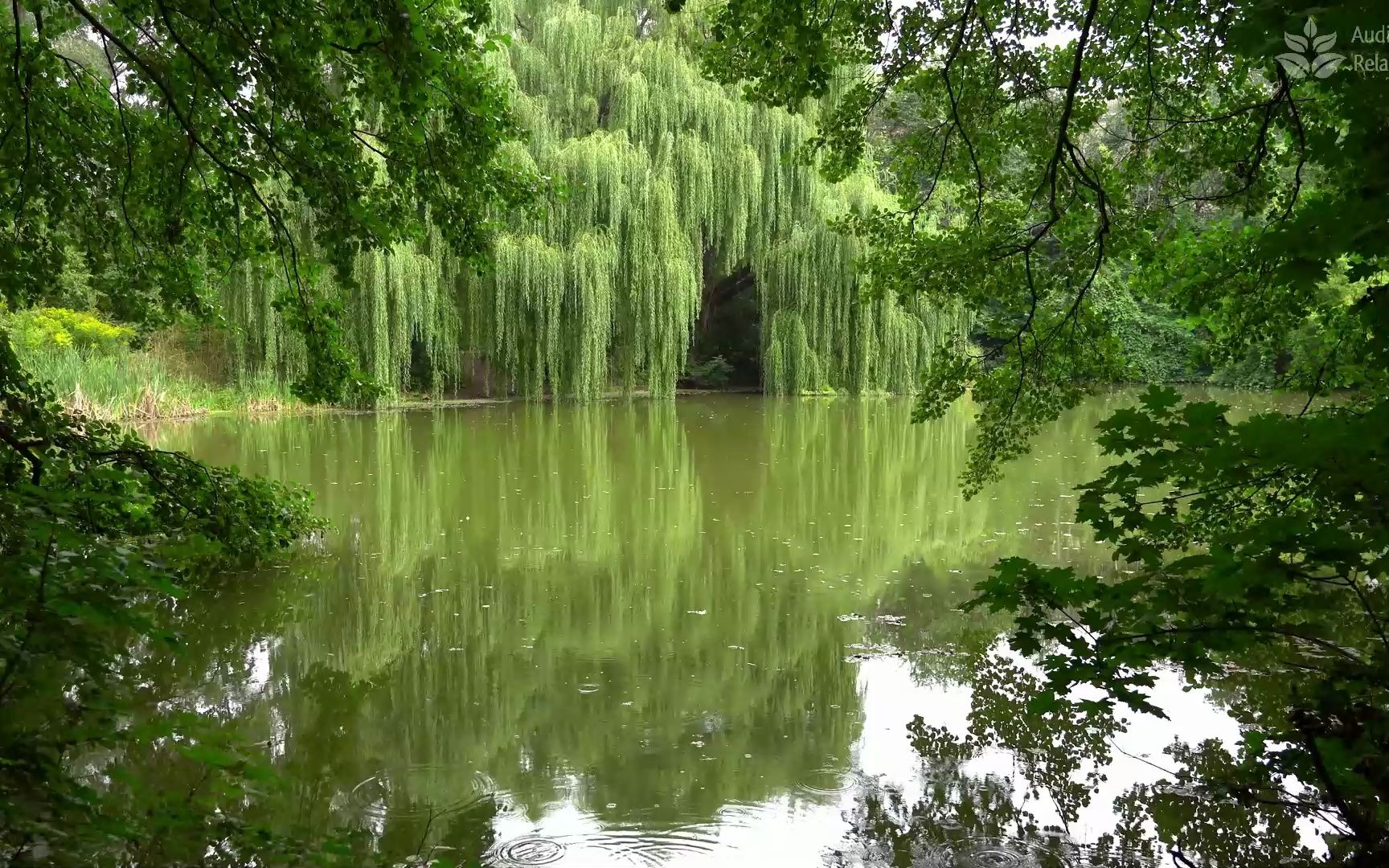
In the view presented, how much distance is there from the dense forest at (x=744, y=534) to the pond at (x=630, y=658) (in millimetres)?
32

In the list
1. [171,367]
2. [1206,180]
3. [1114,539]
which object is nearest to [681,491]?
[1114,539]

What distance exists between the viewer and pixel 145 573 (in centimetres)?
196

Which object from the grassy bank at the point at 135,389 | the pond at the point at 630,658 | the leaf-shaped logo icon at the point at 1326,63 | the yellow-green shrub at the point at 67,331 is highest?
the leaf-shaped logo icon at the point at 1326,63

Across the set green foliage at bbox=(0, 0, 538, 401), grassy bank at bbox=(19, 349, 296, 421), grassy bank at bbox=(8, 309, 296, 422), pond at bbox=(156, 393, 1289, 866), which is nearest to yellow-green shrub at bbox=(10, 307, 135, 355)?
grassy bank at bbox=(8, 309, 296, 422)

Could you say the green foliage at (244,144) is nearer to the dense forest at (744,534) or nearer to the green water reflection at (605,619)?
the dense forest at (744,534)

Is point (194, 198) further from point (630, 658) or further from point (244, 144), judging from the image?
point (630, 658)

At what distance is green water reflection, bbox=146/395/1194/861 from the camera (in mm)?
3666

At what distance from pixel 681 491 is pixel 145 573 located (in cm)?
753

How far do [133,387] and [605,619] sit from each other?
1133 cm

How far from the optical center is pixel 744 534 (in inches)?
303

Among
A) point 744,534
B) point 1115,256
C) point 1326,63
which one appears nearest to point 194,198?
point 1115,256

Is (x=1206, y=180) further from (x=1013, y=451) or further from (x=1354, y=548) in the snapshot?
(x=1354, y=548)

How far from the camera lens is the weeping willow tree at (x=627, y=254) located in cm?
1495

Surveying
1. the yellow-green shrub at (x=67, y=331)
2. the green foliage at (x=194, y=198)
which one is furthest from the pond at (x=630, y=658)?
the yellow-green shrub at (x=67, y=331)
